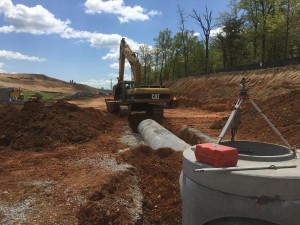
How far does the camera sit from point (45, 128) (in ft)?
42.9

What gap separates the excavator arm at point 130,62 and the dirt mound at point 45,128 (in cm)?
541

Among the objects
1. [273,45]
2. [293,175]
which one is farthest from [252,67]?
[293,175]

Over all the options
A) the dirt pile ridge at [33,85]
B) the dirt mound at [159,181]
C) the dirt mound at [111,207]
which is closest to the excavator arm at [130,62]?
the dirt mound at [159,181]

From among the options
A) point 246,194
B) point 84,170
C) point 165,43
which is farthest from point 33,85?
point 246,194

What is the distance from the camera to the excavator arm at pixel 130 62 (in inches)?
851

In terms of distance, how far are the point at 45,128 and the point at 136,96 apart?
7163 mm

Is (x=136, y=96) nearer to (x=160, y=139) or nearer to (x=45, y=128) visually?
(x=45, y=128)

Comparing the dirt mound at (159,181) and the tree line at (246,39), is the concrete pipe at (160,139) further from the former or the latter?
the tree line at (246,39)

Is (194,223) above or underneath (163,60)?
underneath

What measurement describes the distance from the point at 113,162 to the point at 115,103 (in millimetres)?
13424

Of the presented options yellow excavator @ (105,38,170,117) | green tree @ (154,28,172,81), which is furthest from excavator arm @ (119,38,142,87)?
green tree @ (154,28,172,81)

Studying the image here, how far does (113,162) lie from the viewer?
29.9 ft

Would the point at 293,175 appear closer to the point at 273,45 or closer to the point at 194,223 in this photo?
the point at 194,223

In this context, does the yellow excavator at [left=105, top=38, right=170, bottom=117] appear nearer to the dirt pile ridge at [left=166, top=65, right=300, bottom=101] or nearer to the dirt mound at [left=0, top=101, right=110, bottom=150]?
the dirt mound at [left=0, top=101, right=110, bottom=150]
